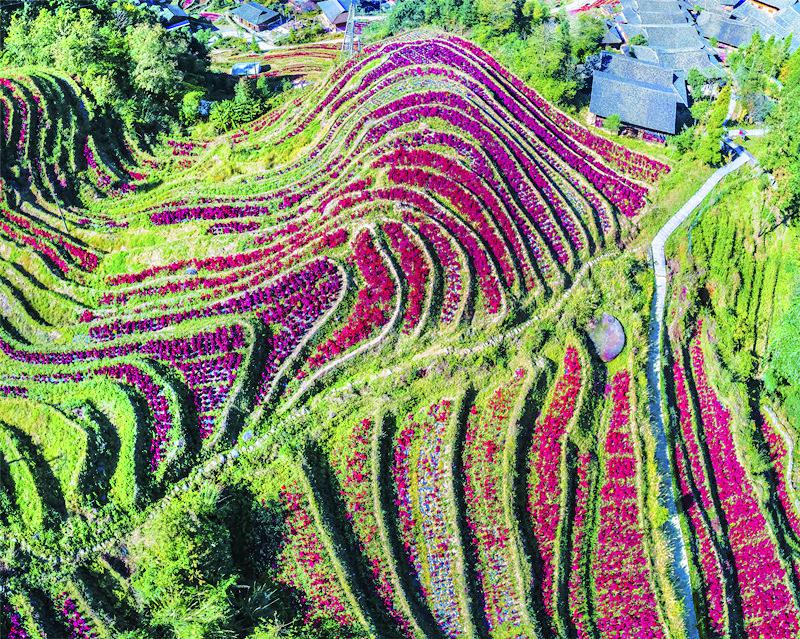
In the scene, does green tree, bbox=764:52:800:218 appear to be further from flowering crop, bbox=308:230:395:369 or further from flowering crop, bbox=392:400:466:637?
flowering crop, bbox=392:400:466:637

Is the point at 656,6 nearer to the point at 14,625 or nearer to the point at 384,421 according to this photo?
the point at 384,421

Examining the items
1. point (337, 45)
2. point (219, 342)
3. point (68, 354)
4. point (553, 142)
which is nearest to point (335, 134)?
point (553, 142)

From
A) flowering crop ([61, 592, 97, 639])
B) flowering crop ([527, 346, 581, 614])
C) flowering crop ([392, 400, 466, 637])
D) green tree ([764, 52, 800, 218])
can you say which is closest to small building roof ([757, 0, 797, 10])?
green tree ([764, 52, 800, 218])

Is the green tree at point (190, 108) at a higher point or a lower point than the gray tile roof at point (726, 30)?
lower

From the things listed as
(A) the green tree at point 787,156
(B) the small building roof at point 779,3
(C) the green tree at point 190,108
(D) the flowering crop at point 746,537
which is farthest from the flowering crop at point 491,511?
(B) the small building roof at point 779,3

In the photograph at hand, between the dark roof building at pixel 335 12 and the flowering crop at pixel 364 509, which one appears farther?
the dark roof building at pixel 335 12

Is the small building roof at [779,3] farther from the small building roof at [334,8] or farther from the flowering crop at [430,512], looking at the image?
the flowering crop at [430,512]

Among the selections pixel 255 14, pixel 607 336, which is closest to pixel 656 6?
pixel 255 14
